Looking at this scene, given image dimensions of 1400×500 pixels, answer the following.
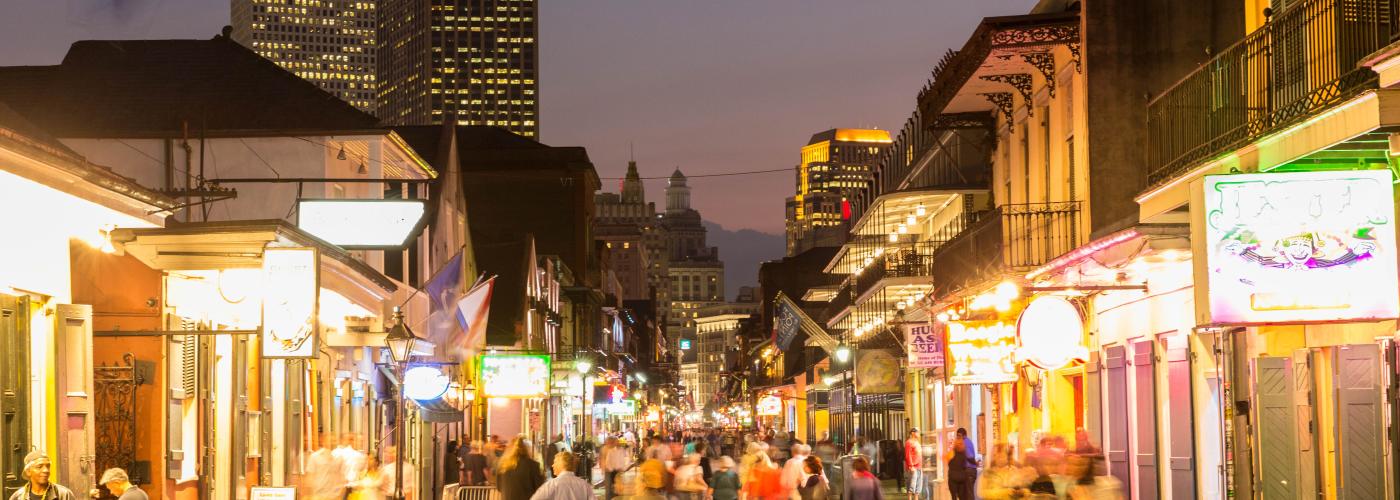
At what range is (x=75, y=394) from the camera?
13.9 m

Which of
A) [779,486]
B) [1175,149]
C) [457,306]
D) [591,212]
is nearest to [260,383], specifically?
[779,486]

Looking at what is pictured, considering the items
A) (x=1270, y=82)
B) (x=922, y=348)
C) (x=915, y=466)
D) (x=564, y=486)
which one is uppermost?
(x=1270, y=82)

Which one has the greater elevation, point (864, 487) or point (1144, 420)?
point (1144, 420)

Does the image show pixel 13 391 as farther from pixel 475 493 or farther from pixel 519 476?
pixel 475 493

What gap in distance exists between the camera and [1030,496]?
1477cm

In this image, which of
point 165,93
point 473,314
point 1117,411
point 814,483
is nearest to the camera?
point 814,483

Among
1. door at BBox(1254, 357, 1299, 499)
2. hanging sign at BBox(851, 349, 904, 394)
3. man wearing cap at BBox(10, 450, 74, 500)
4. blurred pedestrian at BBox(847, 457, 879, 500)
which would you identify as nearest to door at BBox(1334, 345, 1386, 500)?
door at BBox(1254, 357, 1299, 499)

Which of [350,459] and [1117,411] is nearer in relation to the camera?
[350,459]

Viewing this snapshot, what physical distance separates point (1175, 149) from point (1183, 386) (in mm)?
3792

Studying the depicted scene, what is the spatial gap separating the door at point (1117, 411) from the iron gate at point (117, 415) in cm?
1230

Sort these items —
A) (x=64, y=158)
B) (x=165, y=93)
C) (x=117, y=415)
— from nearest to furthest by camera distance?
(x=64, y=158) → (x=117, y=415) → (x=165, y=93)

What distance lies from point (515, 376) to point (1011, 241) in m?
16.7

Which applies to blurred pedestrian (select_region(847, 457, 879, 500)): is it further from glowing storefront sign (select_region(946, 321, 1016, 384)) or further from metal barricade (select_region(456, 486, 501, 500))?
metal barricade (select_region(456, 486, 501, 500))

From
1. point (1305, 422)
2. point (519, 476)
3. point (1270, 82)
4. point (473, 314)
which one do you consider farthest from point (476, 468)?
point (1270, 82)
